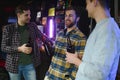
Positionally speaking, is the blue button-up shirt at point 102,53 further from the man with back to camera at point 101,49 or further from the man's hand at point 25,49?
the man's hand at point 25,49

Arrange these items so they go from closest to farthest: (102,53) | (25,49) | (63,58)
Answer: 1. (102,53)
2. (63,58)
3. (25,49)

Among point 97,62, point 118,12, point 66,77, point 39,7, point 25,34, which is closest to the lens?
point 97,62

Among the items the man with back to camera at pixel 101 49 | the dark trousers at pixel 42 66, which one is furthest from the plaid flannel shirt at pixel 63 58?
the man with back to camera at pixel 101 49

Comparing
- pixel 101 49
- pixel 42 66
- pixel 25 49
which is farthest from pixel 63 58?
pixel 101 49

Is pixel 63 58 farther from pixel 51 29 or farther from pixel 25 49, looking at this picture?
pixel 51 29

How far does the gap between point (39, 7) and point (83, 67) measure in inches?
131

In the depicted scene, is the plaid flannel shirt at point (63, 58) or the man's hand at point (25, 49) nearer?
the plaid flannel shirt at point (63, 58)

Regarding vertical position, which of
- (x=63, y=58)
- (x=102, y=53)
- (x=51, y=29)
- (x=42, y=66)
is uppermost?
(x=102, y=53)

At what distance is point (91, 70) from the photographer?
147 centimetres

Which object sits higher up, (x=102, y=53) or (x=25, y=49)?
(x=102, y=53)

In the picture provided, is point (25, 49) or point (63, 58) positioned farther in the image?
point (25, 49)

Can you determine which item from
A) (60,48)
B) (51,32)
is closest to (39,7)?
(51,32)

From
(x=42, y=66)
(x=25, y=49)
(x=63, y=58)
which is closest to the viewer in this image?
(x=63, y=58)

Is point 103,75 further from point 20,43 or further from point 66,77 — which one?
point 20,43
